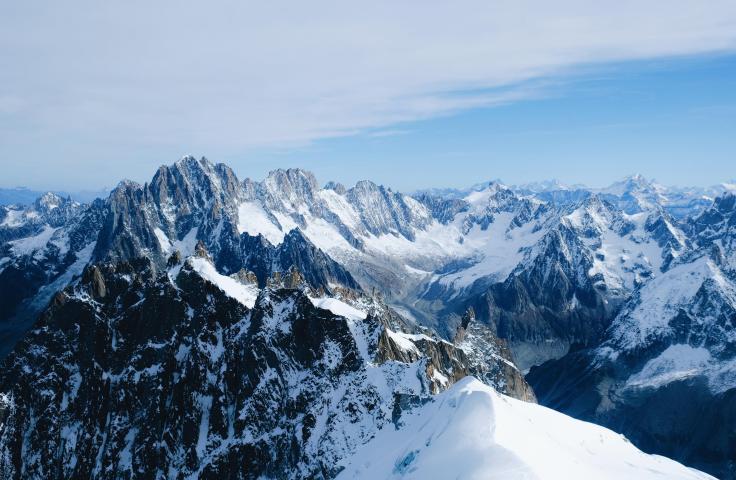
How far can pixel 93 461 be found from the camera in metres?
167

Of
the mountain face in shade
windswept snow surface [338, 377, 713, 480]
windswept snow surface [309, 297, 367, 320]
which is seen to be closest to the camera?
windswept snow surface [338, 377, 713, 480]

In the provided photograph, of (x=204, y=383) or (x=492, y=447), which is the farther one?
(x=204, y=383)

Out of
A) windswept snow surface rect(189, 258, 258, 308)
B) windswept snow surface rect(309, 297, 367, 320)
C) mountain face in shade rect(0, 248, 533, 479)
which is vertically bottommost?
mountain face in shade rect(0, 248, 533, 479)

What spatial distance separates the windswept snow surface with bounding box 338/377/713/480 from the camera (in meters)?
94.3

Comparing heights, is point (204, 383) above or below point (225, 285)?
below

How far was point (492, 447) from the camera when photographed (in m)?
97.3

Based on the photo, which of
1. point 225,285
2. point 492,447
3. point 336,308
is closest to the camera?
point 492,447

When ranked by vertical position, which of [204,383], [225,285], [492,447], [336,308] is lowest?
[204,383]

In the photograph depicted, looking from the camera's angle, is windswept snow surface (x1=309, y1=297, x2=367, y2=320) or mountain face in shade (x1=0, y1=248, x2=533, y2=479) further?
windswept snow surface (x1=309, y1=297, x2=367, y2=320)

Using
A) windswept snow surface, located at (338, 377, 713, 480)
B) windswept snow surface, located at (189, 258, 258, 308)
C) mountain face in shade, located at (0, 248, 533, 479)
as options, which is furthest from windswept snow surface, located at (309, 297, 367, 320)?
windswept snow surface, located at (338, 377, 713, 480)

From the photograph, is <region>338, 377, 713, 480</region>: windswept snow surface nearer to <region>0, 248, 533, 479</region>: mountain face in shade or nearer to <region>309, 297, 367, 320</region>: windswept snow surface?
<region>0, 248, 533, 479</region>: mountain face in shade

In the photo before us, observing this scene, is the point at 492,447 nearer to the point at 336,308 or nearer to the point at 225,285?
the point at 336,308

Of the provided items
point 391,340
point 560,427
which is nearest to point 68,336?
point 391,340

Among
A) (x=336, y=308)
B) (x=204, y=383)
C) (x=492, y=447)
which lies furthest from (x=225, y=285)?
(x=492, y=447)
